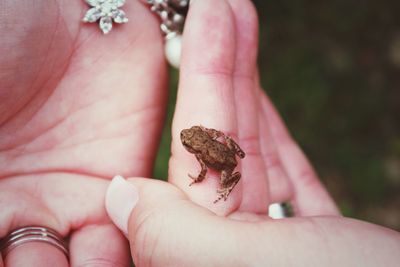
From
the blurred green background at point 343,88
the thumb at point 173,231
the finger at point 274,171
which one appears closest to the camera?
the thumb at point 173,231

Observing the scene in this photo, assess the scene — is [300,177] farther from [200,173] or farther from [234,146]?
[200,173]

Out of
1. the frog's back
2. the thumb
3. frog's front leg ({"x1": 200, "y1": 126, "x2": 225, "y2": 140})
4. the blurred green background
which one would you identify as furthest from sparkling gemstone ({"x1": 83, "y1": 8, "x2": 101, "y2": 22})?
the blurred green background

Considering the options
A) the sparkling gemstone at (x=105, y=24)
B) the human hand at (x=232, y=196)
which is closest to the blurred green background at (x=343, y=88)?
the human hand at (x=232, y=196)

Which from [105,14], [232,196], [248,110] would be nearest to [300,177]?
[248,110]

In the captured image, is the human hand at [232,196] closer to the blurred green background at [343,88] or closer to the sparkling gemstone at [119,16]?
the sparkling gemstone at [119,16]

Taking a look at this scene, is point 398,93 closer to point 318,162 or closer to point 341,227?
point 318,162

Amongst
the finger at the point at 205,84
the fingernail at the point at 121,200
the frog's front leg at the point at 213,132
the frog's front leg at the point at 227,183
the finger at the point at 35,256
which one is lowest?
the finger at the point at 35,256
